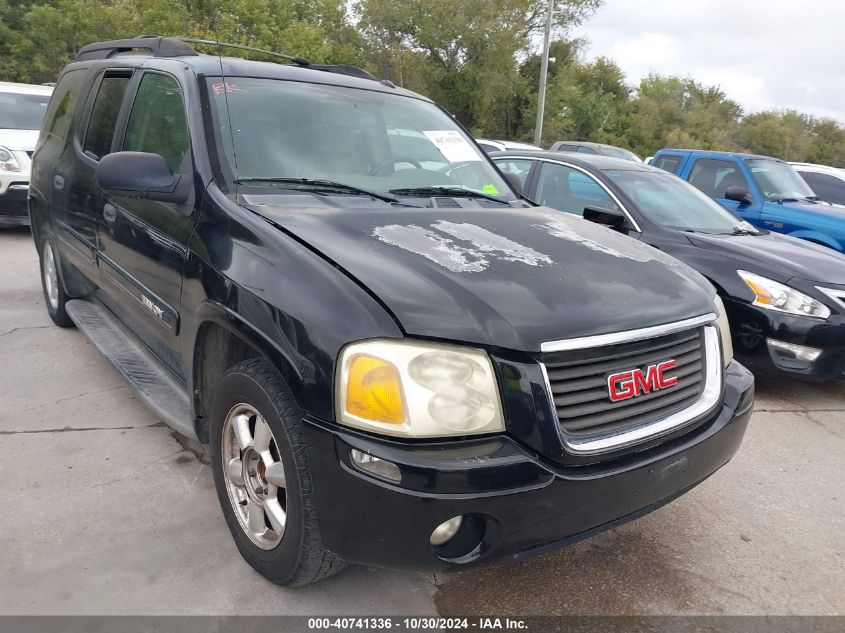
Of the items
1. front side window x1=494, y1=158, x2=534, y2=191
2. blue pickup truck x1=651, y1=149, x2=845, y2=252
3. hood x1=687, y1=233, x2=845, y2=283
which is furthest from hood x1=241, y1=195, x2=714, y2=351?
blue pickup truck x1=651, y1=149, x2=845, y2=252

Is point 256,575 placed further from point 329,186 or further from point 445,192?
point 445,192

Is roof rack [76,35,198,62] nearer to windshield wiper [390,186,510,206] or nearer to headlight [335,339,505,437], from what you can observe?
windshield wiper [390,186,510,206]

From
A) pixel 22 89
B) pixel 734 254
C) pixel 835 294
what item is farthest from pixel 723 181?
pixel 22 89

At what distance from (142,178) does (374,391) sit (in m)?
1.44

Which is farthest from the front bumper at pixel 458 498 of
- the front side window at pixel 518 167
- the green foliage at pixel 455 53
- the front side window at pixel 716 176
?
the green foliage at pixel 455 53

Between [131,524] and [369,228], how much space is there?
1.54 m

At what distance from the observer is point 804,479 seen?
344 centimetres

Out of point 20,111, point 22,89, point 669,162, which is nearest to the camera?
point 669,162

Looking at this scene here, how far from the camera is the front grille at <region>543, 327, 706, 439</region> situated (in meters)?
1.93

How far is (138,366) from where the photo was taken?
3.26 metres

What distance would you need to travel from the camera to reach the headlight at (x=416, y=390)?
5.97 feet

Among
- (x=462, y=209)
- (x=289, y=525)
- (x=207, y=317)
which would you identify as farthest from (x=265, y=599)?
(x=462, y=209)

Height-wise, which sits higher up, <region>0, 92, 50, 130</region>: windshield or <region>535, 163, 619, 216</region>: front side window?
<region>0, 92, 50, 130</region>: windshield

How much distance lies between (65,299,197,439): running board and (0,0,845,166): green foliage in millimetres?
20084
